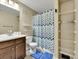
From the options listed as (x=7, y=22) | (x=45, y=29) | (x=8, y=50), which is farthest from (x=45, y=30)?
(x=8, y=50)

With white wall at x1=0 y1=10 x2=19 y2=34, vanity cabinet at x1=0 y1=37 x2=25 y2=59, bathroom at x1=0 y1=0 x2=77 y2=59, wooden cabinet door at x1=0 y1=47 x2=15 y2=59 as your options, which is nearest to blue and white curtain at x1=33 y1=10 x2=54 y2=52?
bathroom at x1=0 y1=0 x2=77 y2=59

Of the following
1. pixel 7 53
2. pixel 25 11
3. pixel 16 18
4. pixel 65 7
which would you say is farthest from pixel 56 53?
pixel 25 11

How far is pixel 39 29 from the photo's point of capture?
16.3 feet

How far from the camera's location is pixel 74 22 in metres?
1.56

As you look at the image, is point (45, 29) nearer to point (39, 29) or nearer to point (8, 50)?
point (39, 29)

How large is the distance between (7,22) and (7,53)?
1.45 m

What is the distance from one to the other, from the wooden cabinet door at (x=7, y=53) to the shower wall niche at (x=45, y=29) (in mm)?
1694

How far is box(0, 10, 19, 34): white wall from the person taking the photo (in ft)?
11.3

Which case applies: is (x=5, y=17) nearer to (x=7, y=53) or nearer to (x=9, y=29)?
(x=9, y=29)

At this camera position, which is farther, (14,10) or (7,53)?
(14,10)

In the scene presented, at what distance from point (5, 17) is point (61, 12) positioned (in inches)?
93.9

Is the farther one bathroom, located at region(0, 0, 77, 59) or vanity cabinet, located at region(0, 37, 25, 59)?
vanity cabinet, located at region(0, 37, 25, 59)

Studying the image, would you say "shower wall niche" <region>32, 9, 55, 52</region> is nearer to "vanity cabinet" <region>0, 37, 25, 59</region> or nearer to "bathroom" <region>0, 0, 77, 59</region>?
"bathroom" <region>0, 0, 77, 59</region>

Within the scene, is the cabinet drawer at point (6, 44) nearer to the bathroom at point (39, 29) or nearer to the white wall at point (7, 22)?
the bathroom at point (39, 29)
